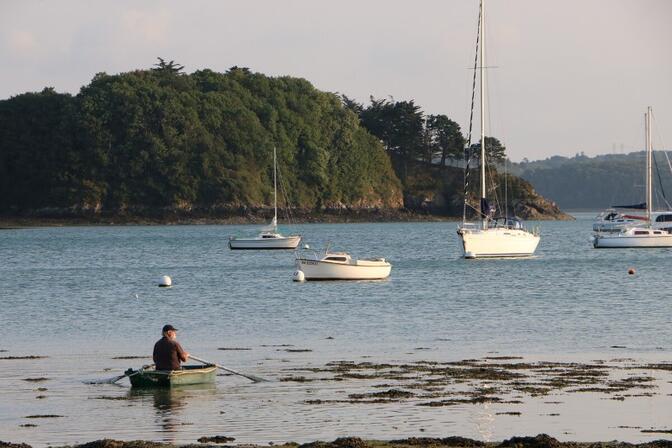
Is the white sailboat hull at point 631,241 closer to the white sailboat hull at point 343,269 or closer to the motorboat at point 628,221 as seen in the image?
the motorboat at point 628,221

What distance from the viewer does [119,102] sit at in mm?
197750

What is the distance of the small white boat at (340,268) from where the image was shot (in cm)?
6438

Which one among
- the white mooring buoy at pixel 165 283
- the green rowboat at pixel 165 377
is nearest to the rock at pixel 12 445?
the green rowboat at pixel 165 377

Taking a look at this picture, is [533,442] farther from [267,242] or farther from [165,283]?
[267,242]

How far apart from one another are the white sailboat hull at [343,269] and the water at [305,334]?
0.78 meters

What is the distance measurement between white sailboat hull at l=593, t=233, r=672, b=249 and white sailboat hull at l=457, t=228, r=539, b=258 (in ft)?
72.6

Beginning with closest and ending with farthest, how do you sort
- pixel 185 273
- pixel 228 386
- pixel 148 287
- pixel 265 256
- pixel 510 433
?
pixel 510 433
pixel 228 386
pixel 148 287
pixel 185 273
pixel 265 256

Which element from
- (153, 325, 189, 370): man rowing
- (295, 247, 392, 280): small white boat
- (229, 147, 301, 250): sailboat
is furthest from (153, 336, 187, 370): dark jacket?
(229, 147, 301, 250): sailboat

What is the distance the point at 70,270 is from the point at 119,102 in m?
117

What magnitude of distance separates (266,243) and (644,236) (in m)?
30.2

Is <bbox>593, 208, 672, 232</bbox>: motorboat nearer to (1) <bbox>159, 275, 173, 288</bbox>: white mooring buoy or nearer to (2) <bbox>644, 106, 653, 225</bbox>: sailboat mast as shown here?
(2) <bbox>644, 106, 653, 225</bbox>: sailboat mast

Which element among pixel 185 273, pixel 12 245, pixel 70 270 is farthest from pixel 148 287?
pixel 12 245

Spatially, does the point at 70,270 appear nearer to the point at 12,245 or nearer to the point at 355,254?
the point at 355,254

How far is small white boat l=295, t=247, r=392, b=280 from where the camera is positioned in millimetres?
64375
